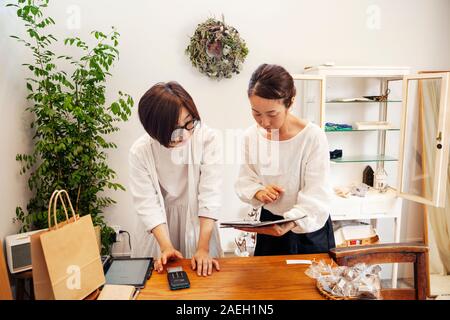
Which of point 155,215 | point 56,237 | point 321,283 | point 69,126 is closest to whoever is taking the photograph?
point 56,237

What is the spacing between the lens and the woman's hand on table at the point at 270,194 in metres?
1.17

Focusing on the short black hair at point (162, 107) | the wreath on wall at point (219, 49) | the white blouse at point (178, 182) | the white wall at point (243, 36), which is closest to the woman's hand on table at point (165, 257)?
the white blouse at point (178, 182)

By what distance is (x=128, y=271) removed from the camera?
95 centimetres

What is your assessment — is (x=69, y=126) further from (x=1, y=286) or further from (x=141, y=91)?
(x=1, y=286)

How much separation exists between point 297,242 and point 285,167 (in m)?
0.31

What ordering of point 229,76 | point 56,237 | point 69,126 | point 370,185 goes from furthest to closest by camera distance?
point 370,185 → point 229,76 → point 69,126 → point 56,237

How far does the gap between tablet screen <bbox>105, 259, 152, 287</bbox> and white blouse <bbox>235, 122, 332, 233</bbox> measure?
0.46 meters

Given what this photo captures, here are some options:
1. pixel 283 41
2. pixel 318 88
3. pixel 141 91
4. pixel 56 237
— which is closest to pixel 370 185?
pixel 318 88

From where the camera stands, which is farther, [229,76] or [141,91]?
[229,76]

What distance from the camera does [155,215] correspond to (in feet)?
3.76

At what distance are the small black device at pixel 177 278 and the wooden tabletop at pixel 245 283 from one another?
0.01m

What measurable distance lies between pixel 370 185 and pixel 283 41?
122 cm

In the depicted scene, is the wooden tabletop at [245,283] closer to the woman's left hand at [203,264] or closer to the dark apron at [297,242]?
the woman's left hand at [203,264]

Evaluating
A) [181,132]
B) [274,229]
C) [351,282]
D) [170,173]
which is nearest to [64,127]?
[170,173]
